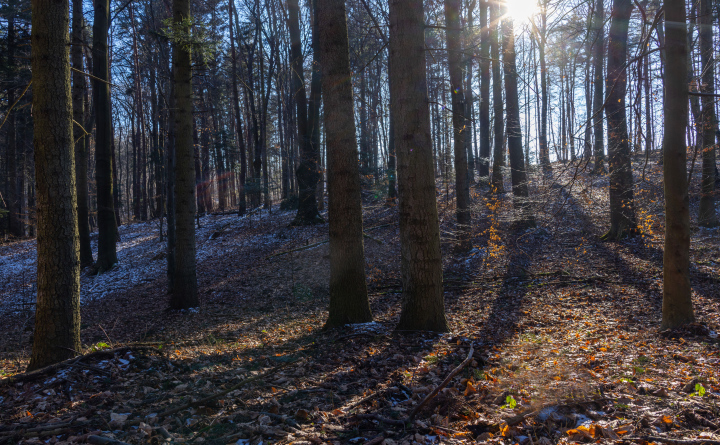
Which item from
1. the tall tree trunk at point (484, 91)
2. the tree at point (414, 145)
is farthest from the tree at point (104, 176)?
the tall tree trunk at point (484, 91)

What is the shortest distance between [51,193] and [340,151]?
376 centimetres

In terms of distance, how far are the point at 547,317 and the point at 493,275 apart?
11.7 ft

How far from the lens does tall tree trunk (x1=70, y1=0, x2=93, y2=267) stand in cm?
1344

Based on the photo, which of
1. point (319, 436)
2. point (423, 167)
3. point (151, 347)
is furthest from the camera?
point (423, 167)

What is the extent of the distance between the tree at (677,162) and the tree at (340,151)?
4.27 m

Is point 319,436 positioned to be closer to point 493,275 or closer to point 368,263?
point 493,275

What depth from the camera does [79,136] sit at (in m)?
14.2

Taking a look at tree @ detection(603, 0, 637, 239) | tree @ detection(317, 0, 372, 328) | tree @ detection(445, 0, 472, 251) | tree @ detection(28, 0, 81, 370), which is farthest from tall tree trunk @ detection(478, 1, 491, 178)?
tree @ detection(28, 0, 81, 370)

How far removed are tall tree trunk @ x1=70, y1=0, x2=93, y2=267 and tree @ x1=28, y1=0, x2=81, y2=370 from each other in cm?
978

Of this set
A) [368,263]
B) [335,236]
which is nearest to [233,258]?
[368,263]

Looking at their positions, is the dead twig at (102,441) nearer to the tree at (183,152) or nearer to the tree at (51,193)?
the tree at (51,193)

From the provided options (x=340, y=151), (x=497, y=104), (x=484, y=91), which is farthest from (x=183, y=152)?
(x=484, y=91)

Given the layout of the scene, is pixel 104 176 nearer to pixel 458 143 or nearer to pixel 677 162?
pixel 458 143

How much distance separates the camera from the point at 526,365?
176 inches
